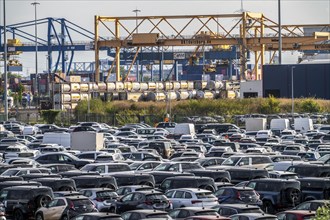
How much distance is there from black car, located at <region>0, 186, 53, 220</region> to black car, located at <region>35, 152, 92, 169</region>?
12.0 meters

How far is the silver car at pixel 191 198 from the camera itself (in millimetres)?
27000

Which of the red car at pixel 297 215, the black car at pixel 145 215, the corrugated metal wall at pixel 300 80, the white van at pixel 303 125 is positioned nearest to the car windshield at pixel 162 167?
the black car at pixel 145 215

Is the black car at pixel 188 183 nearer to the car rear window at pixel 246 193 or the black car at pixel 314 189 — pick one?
the car rear window at pixel 246 193

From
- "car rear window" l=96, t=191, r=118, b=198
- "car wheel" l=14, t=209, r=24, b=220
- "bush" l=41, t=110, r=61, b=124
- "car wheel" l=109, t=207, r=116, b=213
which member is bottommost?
"car wheel" l=14, t=209, r=24, b=220

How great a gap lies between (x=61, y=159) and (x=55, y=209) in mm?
14572

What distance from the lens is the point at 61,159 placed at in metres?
40.6

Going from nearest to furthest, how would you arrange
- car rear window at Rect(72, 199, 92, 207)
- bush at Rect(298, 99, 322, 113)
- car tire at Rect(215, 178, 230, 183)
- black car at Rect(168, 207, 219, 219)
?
black car at Rect(168, 207, 219, 219), car rear window at Rect(72, 199, 92, 207), car tire at Rect(215, 178, 230, 183), bush at Rect(298, 99, 322, 113)

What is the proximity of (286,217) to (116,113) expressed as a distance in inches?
2331

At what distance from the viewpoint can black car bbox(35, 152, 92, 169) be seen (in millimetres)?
39906

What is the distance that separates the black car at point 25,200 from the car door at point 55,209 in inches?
27.4

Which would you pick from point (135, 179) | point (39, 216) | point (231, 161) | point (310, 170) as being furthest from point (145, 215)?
point (231, 161)

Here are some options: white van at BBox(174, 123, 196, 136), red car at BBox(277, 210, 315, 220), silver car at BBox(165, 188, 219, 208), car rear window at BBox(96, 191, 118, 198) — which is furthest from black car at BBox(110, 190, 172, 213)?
white van at BBox(174, 123, 196, 136)

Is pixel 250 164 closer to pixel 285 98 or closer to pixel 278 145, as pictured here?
pixel 278 145

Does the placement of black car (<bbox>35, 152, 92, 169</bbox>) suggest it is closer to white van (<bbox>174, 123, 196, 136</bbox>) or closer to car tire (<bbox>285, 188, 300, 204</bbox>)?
car tire (<bbox>285, 188, 300, 204</bbox>)
